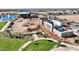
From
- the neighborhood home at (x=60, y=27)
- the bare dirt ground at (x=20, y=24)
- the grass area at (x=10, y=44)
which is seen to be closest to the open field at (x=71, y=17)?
the neighborhood home at (x=60, y=27)

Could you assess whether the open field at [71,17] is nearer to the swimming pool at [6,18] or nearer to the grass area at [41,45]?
the grass area at [41,45]

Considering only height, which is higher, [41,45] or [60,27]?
[60,27]

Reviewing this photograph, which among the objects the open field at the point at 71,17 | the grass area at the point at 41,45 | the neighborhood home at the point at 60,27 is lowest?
the grass area at the point at 41,45

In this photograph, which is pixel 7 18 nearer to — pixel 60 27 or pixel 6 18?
pixel 6 18

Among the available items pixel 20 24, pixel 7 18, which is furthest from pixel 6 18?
pixel 20 24

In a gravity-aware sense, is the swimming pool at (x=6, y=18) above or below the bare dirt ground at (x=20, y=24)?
above
